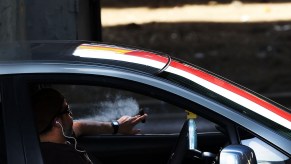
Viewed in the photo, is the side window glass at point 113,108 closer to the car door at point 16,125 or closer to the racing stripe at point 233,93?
the racing stripe at point 233,93

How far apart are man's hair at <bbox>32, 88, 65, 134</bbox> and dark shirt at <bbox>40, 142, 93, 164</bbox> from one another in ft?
0.28

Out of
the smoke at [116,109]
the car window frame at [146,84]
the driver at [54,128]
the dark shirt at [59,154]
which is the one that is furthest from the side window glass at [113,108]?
the car window frame at [146,84]

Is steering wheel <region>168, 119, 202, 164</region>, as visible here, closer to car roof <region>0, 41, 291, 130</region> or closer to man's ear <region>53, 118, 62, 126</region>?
car roof <region>0, 41, 291, 130</region>

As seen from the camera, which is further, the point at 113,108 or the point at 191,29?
the point at 191,29

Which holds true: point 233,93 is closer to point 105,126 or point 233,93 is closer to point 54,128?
point 54,128

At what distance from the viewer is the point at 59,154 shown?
329 cm

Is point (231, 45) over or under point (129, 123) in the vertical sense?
over

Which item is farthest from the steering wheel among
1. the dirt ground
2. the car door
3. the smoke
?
the dirt ground

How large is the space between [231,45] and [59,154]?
915 cm

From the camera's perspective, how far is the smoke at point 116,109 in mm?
4402

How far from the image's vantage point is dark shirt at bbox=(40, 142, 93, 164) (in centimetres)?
325

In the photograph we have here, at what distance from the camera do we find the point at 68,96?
4.21 m

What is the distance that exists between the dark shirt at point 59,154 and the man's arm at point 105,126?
2.84 ft

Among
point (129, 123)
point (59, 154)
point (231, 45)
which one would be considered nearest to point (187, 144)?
point (59, 154)
